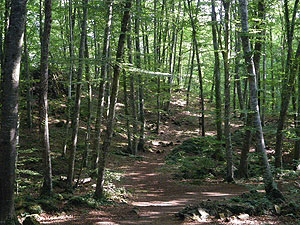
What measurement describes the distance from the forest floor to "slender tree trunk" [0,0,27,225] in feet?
5.66

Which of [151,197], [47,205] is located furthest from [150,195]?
[47,205]

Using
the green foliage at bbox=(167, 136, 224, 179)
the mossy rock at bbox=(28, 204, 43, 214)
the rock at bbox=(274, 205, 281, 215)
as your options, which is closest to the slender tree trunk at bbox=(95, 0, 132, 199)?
the mossy rock at bbox=(28, 204, 43, 214)

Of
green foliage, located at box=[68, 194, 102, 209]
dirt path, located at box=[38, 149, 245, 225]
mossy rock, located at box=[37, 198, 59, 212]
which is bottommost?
dirt path, located at box=[38, 149, 245, 225]

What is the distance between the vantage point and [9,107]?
15.2 ft

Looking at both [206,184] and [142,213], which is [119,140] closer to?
[206,184]

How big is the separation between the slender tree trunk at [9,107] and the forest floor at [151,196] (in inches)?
68.0

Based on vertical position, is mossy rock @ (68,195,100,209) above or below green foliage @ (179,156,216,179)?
above

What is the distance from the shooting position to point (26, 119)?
16469 mm

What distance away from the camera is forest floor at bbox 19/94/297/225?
257 inches

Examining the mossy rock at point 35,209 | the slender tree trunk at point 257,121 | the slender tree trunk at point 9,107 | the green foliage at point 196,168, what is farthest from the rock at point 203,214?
the green foliage at point 196,168

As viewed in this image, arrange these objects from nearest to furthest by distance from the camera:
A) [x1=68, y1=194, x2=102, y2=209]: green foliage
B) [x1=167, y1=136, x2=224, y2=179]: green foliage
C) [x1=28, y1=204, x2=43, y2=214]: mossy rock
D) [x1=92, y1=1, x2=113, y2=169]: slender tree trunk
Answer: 1. [x1=28, y1=204, x2=43, y2=214]: mossy rock
2. [x1=68, y1=194, x2=102, y2=209]: green foliage
3. [x1=92, y1=1, x2=113, y2=169]: slender tree trunk
4. [x1=167, y1=136, x2=224, y2=179]: green foliage

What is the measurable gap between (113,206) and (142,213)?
111 cm

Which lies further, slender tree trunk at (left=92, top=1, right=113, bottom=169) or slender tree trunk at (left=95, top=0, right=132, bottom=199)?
slender tree trunk at (left=92, top=1, right=113, bottom=169)

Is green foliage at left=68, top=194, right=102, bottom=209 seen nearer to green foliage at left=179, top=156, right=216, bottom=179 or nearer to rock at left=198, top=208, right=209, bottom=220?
rock at left=198, top=208, right=209, bottom=220
